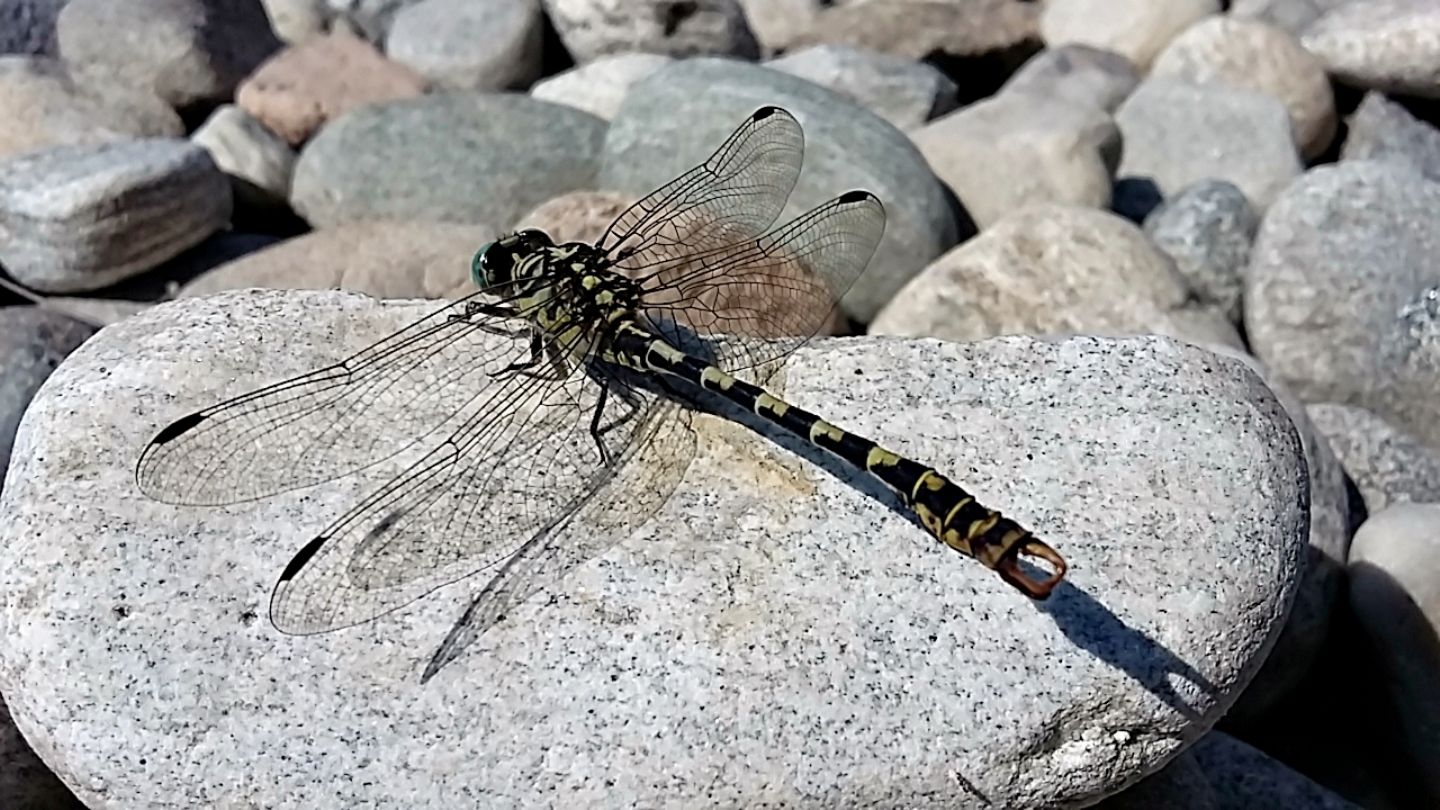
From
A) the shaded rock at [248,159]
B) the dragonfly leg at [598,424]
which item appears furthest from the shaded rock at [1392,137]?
the shaded rock at [248,159]

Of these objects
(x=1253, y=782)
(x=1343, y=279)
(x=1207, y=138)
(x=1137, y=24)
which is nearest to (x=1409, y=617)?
(x=1253, y=782)

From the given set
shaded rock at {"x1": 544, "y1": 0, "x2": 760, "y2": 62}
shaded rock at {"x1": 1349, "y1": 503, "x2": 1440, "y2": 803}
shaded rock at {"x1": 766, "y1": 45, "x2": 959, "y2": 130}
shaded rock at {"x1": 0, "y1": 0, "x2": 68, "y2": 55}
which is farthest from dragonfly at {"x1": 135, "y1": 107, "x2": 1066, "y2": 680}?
shaded rock at {"x1": 0, "y1": 0, "x2": 68, "y2": 55}

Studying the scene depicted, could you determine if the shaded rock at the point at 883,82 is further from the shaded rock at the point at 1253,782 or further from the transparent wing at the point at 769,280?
the shaded rock at the point at 1253,782

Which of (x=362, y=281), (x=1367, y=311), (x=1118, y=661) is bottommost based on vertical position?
(x=1367, y=311)

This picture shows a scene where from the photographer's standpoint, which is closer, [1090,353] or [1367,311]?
[1090,353]

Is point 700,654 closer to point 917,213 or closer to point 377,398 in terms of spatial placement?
point 377,398

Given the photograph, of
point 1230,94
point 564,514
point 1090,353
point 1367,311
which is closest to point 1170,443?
point 1090,353

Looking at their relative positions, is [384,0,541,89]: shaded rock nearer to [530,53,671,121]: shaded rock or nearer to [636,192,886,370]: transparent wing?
[530,53,671,121]: shaded rock
